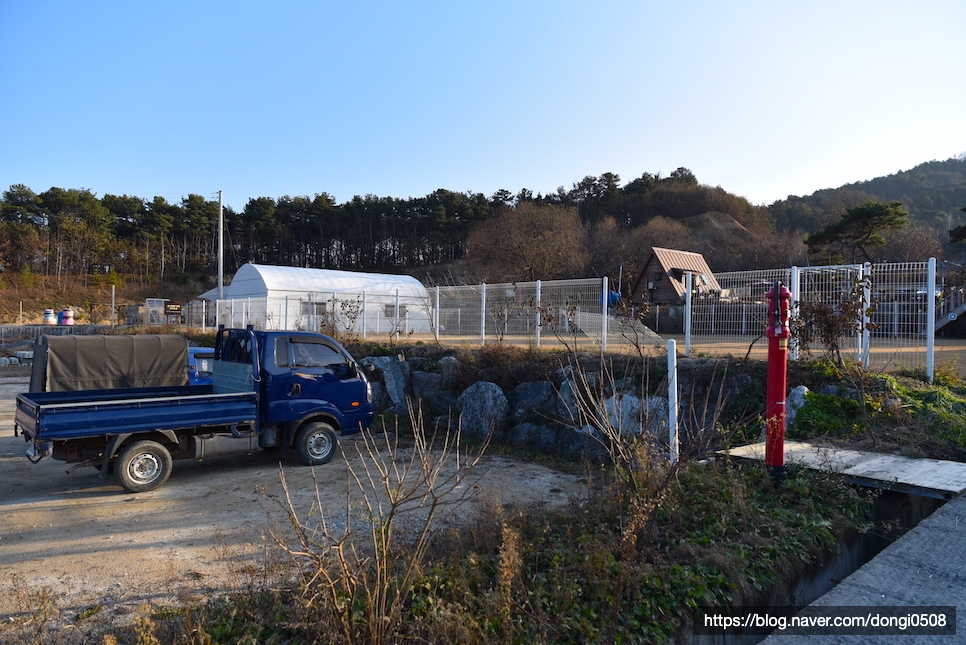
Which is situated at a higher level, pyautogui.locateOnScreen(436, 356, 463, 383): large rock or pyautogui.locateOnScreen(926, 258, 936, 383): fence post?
pyautogui.locateOnScreen(926, 258, 936, 383): fence post

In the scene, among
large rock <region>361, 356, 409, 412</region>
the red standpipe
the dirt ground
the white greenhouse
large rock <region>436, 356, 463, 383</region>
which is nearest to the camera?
the dirt ground

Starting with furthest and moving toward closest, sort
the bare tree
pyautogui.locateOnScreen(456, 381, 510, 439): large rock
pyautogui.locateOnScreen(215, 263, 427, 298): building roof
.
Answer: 1. the bare tree
2. pyautogui.locateOnScreen(215, 263, 427, 298): building roof
3. pyautogui.locateOnScreen(456, 381, 510, 439): large rock

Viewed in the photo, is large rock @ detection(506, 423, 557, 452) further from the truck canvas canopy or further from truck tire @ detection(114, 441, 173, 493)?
the truck canvas canopy

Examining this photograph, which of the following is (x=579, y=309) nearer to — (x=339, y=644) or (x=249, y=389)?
(x=249, y=389)

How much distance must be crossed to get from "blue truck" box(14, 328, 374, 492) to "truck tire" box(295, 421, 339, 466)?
0.6 inches

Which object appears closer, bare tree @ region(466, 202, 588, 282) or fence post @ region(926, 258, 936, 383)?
fence post @ region(926, 258, 936, 383)

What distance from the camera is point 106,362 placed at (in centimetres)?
1335

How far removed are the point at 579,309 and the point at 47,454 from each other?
415 inches

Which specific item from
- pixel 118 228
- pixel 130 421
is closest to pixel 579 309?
pixel 130 421

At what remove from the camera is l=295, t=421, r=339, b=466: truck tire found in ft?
30.7

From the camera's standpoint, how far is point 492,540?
16.1 feet

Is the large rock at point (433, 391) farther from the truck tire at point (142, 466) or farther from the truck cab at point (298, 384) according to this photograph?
the truck tire at point (142, 466)

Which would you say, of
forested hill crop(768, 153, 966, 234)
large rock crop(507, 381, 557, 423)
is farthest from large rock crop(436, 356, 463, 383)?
forested hill crop(768, 153, 966, 234)

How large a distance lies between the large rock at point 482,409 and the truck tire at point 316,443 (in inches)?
122
